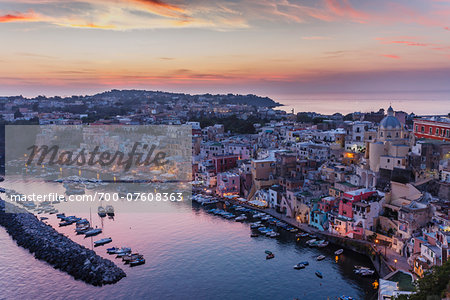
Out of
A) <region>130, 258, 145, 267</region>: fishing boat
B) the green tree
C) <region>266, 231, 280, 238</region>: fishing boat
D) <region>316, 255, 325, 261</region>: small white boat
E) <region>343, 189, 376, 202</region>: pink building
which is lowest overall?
<region>130, 258, 145, 267</region>: fishing boat

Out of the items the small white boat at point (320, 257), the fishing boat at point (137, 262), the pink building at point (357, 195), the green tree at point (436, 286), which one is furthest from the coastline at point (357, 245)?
the fishing boat at point (137, 262)

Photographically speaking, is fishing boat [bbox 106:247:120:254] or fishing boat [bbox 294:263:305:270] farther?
fishing boat [bbox 106:247:120:254]

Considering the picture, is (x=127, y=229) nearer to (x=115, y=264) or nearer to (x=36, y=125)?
(x=115, y=264)

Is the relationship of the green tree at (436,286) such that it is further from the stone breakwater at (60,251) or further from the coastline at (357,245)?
the stone breakwater at (60,251)

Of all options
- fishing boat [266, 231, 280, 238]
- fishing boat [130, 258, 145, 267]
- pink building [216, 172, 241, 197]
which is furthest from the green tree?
pink building [216, 172, 241, 197]

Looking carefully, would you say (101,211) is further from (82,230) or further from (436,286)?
(436,286)

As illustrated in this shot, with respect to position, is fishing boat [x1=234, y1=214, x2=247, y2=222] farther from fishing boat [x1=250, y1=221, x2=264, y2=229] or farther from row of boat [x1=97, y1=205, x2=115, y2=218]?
row of boat [x1=97, y1=205, x2=115, y2=218]
